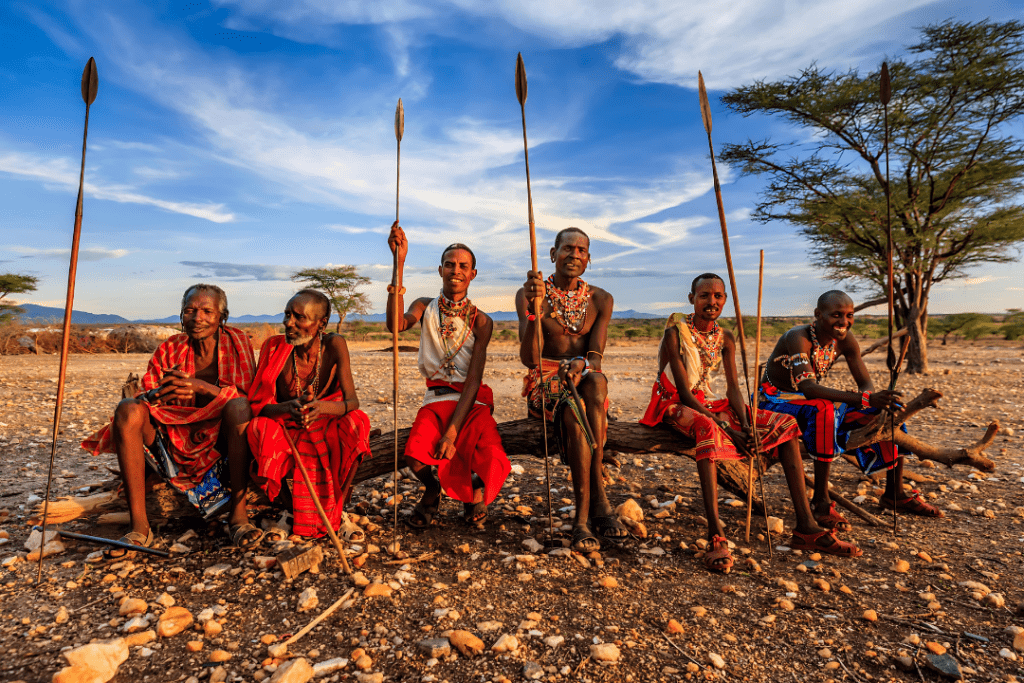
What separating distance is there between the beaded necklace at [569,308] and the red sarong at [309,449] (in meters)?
1.58

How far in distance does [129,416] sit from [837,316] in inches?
191

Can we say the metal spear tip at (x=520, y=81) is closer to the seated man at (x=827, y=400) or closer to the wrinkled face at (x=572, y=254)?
the wrinkled face at (x=572, y=254)

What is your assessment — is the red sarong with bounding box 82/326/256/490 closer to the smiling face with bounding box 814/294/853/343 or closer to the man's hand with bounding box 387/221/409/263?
the man's hand with bounding box 387/221/409/263

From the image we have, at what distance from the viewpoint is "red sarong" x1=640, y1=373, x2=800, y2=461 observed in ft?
12.7

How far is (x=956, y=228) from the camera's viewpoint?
47.8 feet

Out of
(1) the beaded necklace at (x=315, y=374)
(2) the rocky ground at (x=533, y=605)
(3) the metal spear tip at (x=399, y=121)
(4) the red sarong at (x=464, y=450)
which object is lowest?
(2) the rocky ground at (x=533, y=605)

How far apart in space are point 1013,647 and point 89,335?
79.5 ft

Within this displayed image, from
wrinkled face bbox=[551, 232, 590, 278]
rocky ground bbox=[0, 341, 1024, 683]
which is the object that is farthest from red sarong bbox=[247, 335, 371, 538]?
wrinkled face bbox=[551, 232, 590, 278]

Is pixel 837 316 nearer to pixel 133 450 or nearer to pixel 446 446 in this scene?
pixel 446 446

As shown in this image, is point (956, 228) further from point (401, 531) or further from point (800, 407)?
point (401, 531)

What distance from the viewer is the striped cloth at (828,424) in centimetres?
418

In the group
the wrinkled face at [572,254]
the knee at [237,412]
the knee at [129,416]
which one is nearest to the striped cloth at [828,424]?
the wrinkled face at [572,254]

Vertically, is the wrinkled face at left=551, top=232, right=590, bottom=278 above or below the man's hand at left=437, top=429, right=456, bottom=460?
above

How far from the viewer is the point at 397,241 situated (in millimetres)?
3967
